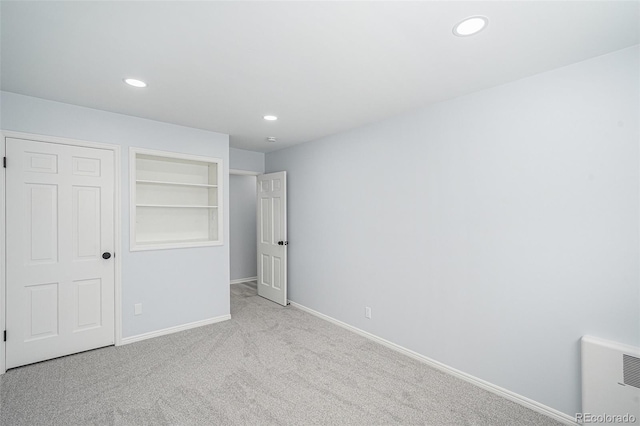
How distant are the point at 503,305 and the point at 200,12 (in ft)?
9.52

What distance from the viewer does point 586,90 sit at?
2006 mm

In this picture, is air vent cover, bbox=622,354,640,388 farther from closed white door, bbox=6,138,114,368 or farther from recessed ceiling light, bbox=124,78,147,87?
closed white door, bbox=6,138,114,368

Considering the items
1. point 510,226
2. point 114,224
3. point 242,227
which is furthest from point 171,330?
point 510,226

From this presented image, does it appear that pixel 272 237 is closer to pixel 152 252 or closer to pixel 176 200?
pixel 176 200

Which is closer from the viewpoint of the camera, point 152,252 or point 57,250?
point 57,250

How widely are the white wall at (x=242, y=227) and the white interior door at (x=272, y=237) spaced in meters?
1.10

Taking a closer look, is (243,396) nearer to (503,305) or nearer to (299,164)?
(503,305)

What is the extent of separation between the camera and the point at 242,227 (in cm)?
627

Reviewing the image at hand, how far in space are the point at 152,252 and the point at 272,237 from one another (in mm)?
1856

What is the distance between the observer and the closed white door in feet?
8.93

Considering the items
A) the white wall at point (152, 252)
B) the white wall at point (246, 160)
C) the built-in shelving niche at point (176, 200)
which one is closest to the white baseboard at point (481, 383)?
the white wall at point (152, 252)

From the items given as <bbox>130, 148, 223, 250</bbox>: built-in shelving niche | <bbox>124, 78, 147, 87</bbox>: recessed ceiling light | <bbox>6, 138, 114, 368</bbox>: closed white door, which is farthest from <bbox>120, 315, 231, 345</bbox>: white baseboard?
<bbox>124, 78, 147, 87</bbox>: recessed ceiling light

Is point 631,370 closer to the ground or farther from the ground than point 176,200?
closer to the ground

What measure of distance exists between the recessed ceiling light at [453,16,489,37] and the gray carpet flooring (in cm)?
254
